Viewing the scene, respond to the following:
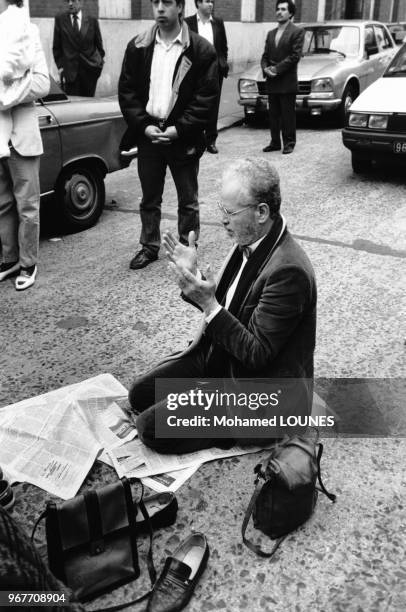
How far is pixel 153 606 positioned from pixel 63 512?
1.52 feet

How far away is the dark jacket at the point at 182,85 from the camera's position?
16.5ft

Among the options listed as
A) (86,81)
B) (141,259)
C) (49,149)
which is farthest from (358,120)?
(86,81)

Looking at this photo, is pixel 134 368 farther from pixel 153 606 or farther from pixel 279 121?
pixel 279 121

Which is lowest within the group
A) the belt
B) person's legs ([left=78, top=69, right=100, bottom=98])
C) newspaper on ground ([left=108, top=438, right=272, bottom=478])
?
newspaper on ground ([left=108, top=438, right=272, bottom=478])

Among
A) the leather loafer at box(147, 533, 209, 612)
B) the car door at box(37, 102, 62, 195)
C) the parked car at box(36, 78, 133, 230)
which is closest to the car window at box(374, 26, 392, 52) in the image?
the parked car at box(36, 78, 133, 230)

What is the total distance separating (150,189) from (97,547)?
3.47m

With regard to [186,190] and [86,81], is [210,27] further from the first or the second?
[186,190]

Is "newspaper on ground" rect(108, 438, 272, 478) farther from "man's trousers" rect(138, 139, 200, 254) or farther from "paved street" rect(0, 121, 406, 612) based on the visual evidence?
"man's trousers" rect(138, 139, 200, 254)

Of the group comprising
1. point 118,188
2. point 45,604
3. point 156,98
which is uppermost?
point 156,98

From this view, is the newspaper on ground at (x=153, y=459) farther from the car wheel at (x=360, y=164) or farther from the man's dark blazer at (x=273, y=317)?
the car wheel at (x=360, y=164)

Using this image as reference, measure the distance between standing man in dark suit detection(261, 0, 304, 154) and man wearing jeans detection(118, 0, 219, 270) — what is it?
426 cm

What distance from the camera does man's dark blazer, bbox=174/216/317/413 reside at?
8.93ft

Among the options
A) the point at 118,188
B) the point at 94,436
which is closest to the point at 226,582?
the point at 94,436

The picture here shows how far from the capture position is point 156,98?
16.9 ft
